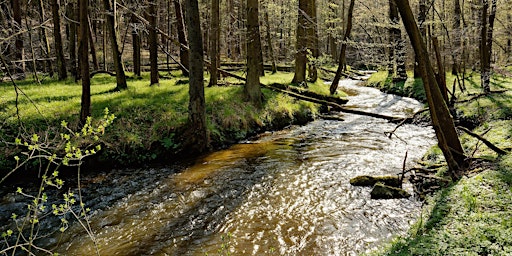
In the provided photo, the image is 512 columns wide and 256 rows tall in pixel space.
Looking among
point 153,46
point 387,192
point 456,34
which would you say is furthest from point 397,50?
point 387,192

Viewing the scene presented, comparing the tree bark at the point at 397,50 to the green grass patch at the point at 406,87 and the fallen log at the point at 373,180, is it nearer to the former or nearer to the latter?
the green grass patch at the point at 406,87

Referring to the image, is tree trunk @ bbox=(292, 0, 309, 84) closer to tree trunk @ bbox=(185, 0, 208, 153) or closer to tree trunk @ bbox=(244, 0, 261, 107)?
tree trunk @ bbox=(244, 0, 261, 107)

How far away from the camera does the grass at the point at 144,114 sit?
958cm

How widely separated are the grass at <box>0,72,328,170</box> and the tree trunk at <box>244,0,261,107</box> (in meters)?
0.45

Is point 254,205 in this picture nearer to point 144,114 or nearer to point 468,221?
point 468,221

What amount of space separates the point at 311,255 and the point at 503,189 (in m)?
3.35

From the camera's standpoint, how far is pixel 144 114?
1079cm

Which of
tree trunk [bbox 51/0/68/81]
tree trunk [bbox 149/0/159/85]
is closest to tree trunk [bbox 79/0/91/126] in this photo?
tree trunk [bbox 149/0/159/85]

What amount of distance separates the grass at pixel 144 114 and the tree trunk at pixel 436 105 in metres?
7.04

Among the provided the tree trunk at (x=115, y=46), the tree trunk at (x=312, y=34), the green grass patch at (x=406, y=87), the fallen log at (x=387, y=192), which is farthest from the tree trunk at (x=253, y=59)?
the green grass patch at (x=406, y=87)

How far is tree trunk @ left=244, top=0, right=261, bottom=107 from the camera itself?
13656 mm

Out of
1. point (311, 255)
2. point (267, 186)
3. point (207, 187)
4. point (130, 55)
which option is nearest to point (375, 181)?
point (267, 186)

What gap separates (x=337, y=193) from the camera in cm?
726

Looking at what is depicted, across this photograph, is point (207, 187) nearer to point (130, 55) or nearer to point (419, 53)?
point (419, 53)
